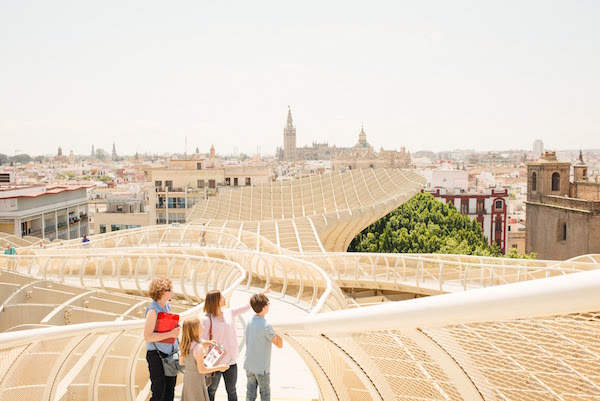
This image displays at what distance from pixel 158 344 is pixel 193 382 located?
526mm

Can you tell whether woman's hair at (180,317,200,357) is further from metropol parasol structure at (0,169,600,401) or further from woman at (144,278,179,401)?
metropol parasol structure at (0,169,600,401)

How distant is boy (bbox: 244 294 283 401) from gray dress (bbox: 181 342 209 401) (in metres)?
0.50

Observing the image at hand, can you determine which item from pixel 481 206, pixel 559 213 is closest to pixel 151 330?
pixel 559 213

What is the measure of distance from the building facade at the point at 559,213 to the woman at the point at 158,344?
40.9 m

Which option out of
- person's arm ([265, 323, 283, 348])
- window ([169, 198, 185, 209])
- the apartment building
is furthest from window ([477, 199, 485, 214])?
person's arm ([265, 323, 283, 348])

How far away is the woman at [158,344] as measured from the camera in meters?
4.76

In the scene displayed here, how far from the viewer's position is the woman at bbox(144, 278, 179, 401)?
4759 mm

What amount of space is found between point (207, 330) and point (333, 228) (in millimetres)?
24008

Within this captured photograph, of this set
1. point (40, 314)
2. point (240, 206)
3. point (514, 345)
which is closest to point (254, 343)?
point (514, 345)

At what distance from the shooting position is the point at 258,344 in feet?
16.2

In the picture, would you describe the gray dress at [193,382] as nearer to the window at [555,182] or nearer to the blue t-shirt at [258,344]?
the blue t-shirt at [258,344]

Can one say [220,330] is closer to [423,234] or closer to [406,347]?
[406,347]

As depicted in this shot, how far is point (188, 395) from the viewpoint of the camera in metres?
4.60

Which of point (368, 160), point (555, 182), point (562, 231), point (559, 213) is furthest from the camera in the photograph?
point (368, 160)
